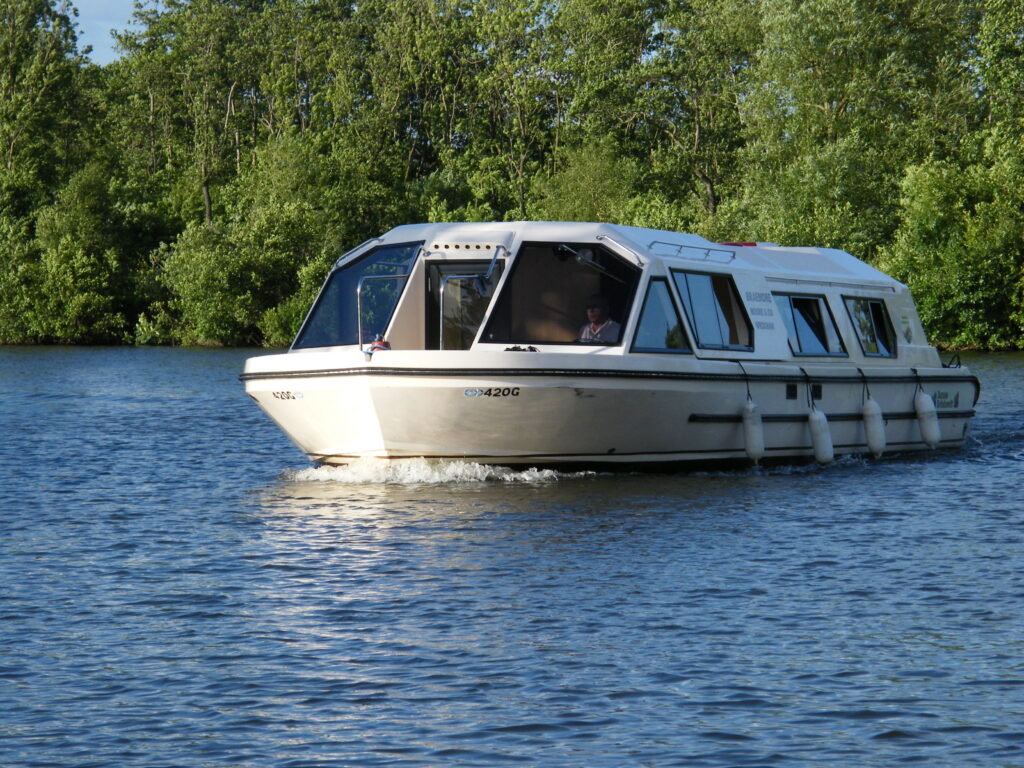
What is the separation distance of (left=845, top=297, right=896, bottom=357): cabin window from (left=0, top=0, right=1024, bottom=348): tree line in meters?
34.3

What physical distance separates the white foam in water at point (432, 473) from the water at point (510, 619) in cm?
3

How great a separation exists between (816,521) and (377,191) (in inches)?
2602

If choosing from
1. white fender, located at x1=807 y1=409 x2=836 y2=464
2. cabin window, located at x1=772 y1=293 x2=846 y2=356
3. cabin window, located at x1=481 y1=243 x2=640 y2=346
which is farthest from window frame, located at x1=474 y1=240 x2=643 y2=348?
white fender, located at x1=807 y1=409 x2=836 y2=464

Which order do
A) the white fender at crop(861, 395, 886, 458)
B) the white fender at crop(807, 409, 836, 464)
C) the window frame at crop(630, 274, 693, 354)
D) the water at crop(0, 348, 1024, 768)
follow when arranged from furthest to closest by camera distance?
1. the white fender at crop(861, 395, 886, 458)
2. the white fender at crop(807, 409, 836, 464)
3. the window frame at crop(630, 274, 693, 354)
4. the water at crop(0, 348, 1024, 768)

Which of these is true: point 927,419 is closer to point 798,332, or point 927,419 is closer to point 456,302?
point 798,332

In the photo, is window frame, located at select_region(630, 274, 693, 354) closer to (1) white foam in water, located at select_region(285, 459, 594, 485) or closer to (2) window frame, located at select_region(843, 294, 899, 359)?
(1) white foam in water, located at select_region(285, 459, 594, 485)

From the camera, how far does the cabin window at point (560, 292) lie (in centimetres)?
1923

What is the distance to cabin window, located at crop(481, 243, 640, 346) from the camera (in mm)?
19234

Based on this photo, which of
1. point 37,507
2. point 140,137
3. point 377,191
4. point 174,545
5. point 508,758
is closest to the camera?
point 508,758

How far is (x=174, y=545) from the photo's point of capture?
1480 cm

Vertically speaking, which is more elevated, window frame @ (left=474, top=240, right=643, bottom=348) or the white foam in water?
window frame @ (left=474, top=240, right=643, bottom=348)

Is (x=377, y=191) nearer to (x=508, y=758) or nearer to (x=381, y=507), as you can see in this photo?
(x=381, y=507)

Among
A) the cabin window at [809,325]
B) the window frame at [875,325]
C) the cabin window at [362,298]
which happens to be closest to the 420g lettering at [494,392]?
the cabin window at [362,298]

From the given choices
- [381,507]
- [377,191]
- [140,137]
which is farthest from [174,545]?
[140,137]
